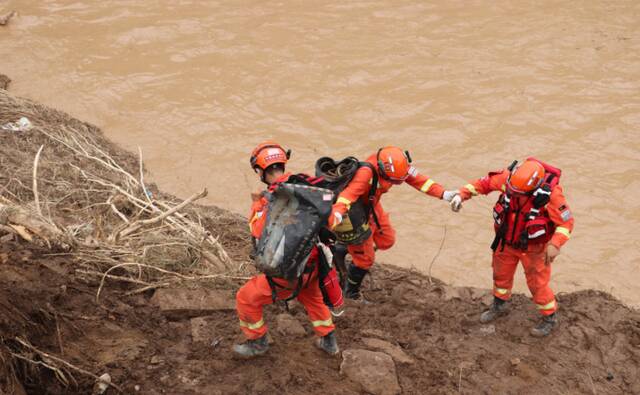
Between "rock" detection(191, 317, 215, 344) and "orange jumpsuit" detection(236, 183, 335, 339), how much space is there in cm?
42

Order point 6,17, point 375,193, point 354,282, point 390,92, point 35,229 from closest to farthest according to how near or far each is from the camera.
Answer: point 35,229 < point 375,193 < point 354,282 < point 390,92 < point 6,17

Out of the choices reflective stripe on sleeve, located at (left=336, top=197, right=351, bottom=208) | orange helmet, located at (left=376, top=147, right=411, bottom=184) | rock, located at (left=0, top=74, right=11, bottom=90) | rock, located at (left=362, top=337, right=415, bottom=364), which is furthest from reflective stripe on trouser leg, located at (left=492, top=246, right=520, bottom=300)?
rock, located at (left=0, top=74, right=11, bottom=90)

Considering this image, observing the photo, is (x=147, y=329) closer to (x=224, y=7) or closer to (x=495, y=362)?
(x=495, y=362)

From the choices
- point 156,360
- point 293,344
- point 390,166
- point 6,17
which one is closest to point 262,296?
point 293,344

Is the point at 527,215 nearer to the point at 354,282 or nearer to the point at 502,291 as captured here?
the point at 502,291

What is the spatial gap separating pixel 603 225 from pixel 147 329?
20.4 ft

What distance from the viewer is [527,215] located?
5.48m

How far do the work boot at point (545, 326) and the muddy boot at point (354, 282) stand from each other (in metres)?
1.60

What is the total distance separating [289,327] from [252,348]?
1.93 ft

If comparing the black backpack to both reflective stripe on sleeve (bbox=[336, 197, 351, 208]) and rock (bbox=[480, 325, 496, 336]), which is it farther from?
rock (bbox=[480, 325, 496, 336])

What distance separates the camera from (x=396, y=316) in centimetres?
610

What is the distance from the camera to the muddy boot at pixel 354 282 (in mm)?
6262

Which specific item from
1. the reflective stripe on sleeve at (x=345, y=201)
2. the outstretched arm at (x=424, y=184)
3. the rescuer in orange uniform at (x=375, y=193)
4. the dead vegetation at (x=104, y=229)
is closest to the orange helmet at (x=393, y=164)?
the rescuer in orange uniform at (x=375, y=193)

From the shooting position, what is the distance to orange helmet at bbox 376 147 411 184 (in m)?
5.60
